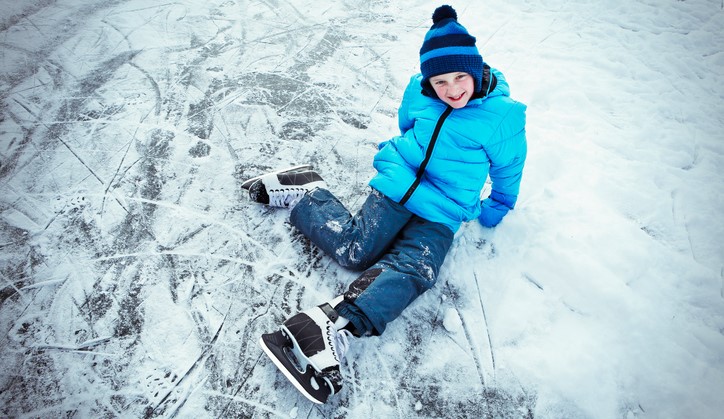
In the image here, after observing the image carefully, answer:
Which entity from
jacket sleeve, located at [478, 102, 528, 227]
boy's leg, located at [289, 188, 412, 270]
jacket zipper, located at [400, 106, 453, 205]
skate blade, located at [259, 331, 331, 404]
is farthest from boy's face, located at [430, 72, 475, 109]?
skate blade, located at [259, 331, 331, 404]

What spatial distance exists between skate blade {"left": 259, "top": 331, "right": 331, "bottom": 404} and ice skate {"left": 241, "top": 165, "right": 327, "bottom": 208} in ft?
3.33

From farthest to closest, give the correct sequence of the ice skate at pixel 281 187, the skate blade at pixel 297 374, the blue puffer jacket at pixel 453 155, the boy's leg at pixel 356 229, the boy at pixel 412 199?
the ice skate at pixel 281 187, the boy's leg at pixel 356 229, the blue puffer jacket at pixel 453 155, the boy at pixel 412 199, the skate blade at pixel 297 374

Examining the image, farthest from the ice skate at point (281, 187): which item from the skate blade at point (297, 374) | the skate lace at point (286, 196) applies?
the skate blade at point (297, 374)

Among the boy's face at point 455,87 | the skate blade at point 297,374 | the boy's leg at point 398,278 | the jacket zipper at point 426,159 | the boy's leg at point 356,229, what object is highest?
the boy's face at point 455,87

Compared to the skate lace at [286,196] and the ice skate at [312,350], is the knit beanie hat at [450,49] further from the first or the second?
the ice skate at [312,350]

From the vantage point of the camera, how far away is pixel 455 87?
192 centimetres

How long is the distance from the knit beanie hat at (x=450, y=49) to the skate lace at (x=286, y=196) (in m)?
1.20

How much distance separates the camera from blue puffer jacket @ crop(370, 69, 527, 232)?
80.7 inches

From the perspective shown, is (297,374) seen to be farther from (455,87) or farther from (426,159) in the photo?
(455,87)

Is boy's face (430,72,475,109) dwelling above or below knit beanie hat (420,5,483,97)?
below

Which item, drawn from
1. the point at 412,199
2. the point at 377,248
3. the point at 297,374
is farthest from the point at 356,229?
the point at 297,374

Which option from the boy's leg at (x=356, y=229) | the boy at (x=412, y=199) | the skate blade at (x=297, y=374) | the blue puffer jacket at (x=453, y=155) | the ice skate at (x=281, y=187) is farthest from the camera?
the ice skate at (x=281, y=187)

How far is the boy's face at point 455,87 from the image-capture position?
1.92 meters

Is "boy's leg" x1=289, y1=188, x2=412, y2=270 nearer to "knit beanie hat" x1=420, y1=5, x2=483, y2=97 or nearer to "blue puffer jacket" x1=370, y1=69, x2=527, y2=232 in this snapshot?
"blue puffer jacket" x1=370, y1=69, x2=527, y2=232
